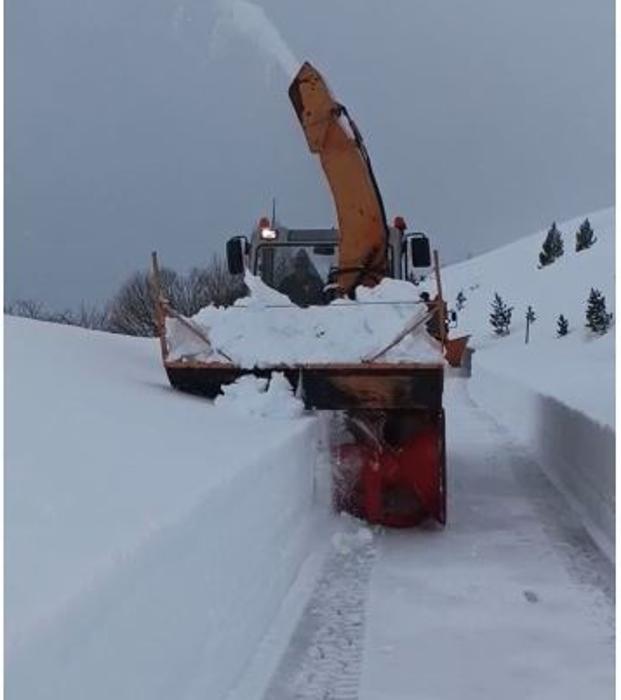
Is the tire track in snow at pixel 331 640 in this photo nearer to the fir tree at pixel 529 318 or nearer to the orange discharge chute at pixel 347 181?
the orange discharge chute at pixel 347 181

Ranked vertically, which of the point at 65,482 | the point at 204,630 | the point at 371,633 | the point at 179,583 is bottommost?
the point at 371,633

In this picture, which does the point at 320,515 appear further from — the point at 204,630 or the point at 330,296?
the point at 204,630

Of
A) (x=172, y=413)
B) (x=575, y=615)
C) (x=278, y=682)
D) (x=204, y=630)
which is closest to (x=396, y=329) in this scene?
(x=172, y=413)

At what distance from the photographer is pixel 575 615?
6305mm

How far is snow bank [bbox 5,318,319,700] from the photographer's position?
2.91 metres

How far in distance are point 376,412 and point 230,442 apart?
2.55m

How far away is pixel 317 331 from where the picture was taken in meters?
9.01

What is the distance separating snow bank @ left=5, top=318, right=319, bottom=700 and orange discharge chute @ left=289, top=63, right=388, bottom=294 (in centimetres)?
274

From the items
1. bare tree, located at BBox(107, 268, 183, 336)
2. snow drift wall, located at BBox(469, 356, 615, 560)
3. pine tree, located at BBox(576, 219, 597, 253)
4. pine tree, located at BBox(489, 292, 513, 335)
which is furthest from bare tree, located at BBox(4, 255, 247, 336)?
pine tree, located at BBox(576, 219, 597, 253)

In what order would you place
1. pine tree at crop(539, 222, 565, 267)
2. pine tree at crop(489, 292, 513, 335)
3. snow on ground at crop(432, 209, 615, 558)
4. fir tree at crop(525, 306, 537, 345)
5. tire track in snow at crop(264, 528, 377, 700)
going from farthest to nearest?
pine tree at crop(539, 222, 565, 267)
pine tree at crop(489, 292, 513, 335)
fir tree at crop(525, 306, 537, 345)
snow on ground at crop(432, 209, 615, 558)
tire track in snow at crop(264, 528, 377, 700)

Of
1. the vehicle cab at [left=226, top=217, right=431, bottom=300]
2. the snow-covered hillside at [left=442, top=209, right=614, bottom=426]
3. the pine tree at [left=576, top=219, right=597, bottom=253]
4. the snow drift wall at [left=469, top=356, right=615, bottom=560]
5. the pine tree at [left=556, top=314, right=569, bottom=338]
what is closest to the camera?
the snow drift wall at [left=469, top=356, right=615, bottom=560]

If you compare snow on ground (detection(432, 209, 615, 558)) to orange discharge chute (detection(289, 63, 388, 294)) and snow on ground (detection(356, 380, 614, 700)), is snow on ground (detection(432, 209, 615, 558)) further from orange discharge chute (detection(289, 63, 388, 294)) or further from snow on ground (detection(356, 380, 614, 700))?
orange discharge chute (detection(289, 63, 388, 294))

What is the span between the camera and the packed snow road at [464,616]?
5.16 metres

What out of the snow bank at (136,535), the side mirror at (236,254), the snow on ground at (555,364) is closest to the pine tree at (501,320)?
the snow on ground at (555,364)
